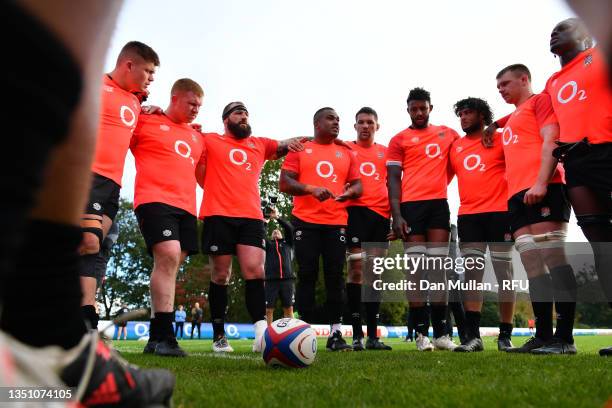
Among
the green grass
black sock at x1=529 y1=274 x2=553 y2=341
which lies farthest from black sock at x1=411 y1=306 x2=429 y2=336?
the green grass

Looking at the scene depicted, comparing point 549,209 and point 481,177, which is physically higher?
point 481,177

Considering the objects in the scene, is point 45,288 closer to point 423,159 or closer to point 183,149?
point 183,149

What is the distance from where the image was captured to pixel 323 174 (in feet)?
24.1

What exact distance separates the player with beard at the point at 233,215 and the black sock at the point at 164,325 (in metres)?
1.15

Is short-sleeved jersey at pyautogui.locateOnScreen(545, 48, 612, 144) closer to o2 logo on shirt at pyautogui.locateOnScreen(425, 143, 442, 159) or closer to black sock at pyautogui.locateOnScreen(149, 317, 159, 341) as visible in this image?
o2 logo on shirt at pyautogui.locateOnScreen(425, 143, 442, 159)

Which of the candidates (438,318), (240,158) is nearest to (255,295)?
(240,158)

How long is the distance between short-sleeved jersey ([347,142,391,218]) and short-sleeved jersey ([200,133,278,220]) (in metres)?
1.53

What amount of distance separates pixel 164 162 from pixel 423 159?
3.62 metres

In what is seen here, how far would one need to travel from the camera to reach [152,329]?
566cm

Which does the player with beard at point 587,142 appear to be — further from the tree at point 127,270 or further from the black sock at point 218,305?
the tree at point 127,270

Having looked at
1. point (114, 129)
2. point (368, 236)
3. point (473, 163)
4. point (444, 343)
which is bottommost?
point (444, 343)

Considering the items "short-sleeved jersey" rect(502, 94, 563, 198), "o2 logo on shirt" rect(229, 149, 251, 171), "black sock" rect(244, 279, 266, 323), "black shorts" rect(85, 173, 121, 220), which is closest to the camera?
"black shorts" rect(85, 173, 121, 220)

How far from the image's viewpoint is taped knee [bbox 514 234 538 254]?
206 inches

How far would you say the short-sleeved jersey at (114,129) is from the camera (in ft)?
16.2
